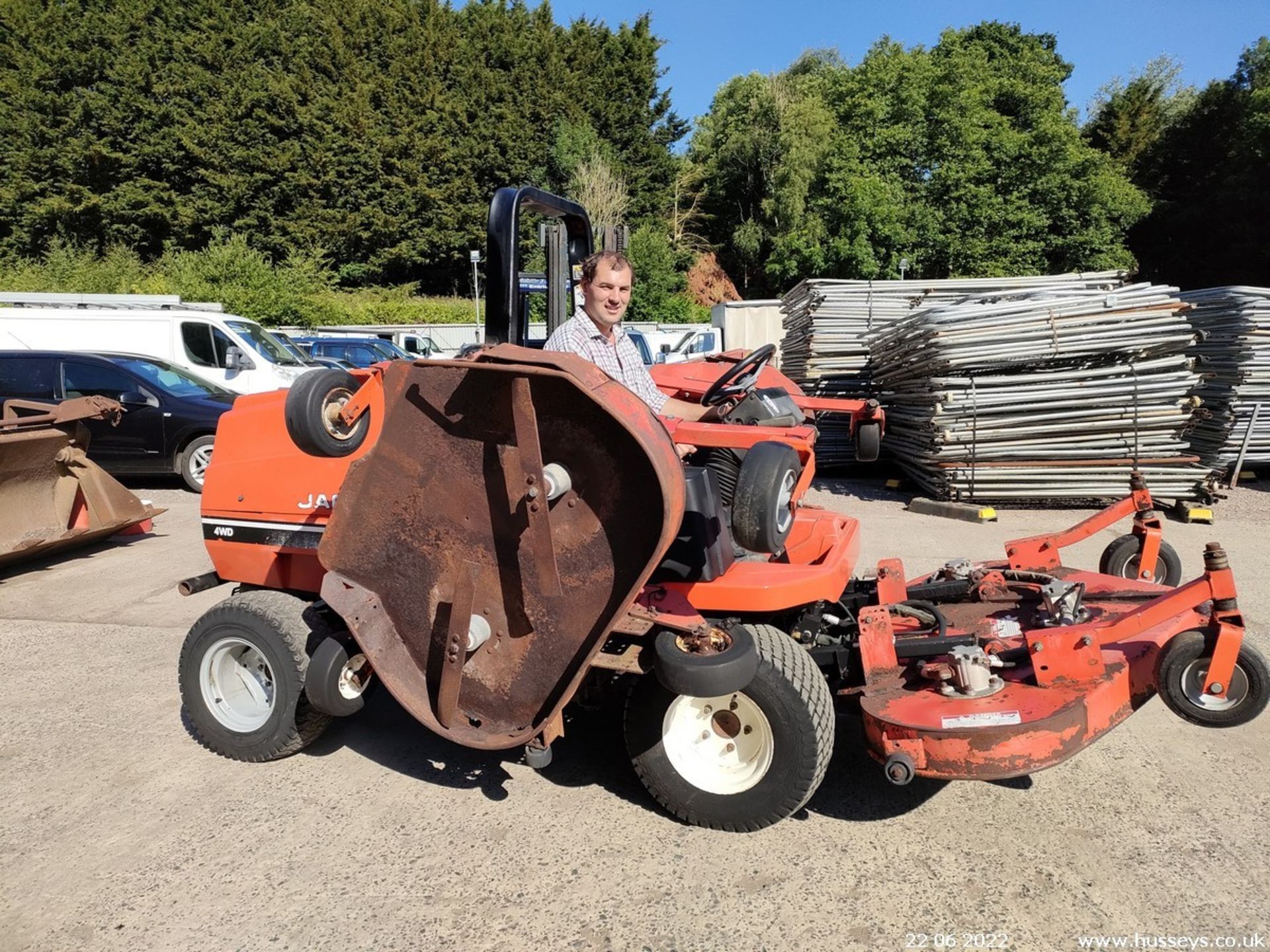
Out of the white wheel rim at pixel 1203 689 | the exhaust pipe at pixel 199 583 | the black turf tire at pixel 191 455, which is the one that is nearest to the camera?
the white wheel rim at pixel 1203 689

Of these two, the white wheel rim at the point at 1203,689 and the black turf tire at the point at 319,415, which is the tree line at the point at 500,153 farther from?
the white wheel rim at the point at 1203,689

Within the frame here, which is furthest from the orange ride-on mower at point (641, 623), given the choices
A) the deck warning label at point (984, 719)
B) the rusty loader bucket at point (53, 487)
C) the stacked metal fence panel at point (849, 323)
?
the stacked metal fence panel at point (849, 323)

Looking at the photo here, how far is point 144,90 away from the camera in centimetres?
3594

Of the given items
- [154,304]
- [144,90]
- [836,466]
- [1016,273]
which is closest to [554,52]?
[144,90]

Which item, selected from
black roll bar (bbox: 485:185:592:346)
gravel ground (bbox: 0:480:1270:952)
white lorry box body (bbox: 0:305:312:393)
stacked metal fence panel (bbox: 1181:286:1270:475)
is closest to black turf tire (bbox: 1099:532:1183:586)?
gravel ground (bbox: 0:480:1270:952)

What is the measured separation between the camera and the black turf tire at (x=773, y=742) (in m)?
2.89

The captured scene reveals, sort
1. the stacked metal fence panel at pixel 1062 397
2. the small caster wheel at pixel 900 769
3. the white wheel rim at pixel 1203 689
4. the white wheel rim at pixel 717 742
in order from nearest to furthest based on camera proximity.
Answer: the small caster wheel at pixel 900 769 < the white wheel rim at pixel 1203 689 < the white wheel rim at pixel 717 742 < the stacked metal fence panel at pixel 1062 397

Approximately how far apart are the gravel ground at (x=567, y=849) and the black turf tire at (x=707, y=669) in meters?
0.71

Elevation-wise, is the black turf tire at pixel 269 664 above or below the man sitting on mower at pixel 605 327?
below

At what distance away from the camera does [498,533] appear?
281cm

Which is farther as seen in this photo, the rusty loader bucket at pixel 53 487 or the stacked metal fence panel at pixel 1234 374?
the stacked metal fence panel at pixel 1234 374

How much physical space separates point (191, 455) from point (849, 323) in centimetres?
881

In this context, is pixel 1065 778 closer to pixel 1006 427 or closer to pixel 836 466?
pixel 1006 427

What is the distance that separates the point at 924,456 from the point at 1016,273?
90.9 ft
